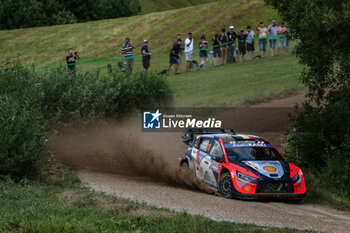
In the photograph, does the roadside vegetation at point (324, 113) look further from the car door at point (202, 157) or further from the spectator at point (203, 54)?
the spectator at point (203, 54)

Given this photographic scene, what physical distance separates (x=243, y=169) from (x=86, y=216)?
16.8ft

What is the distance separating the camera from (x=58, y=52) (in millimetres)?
54188

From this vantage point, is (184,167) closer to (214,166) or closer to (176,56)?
(214,166)

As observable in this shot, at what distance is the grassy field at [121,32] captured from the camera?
51906 millimetres

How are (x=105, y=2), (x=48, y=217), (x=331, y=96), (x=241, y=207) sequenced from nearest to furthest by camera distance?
(x=48, y=217) → (x=241, y=207) → (x=331, y=96) → (x=105, y=2)

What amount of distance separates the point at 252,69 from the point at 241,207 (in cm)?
2148

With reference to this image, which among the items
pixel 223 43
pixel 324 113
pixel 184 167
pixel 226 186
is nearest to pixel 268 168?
pixel 226 186

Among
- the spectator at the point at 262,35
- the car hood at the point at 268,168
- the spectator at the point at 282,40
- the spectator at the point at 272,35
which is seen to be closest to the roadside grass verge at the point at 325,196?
the car hood at the point at 268,168

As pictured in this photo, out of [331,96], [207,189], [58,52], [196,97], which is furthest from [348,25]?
[58,52]

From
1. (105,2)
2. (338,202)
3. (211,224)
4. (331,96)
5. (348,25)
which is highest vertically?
(105,2)

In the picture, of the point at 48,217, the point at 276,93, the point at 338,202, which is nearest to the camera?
the point at 48,217

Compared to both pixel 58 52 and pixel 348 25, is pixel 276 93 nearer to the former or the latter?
pixel 348 25

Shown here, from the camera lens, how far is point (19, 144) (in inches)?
619

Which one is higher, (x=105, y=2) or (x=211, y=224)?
(x=105, y=2)
